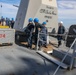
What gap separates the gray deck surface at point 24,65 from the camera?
5.42 metres

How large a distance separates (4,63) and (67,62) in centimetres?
202

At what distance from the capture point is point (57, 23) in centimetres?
1270

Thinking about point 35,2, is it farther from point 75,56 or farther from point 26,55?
point 75,56

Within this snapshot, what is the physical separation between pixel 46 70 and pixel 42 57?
1272mm

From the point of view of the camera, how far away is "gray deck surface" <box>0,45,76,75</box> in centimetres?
542

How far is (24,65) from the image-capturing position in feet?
19.0

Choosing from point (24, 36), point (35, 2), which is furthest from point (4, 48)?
point (35, 2)

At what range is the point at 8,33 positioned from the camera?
7719mm

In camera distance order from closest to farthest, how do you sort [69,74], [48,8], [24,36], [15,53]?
1. [69,74]
2. [15,53]
3. [24,36]
4. [48,8]

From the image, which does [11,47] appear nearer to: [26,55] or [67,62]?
[26,55]

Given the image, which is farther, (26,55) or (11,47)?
(11,47)

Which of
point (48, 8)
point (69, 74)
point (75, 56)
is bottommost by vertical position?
point (69, 74)

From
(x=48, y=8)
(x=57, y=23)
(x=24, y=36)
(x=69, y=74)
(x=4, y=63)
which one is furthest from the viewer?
(x=57, y=23)

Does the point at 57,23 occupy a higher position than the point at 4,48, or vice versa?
the point at 57,23
